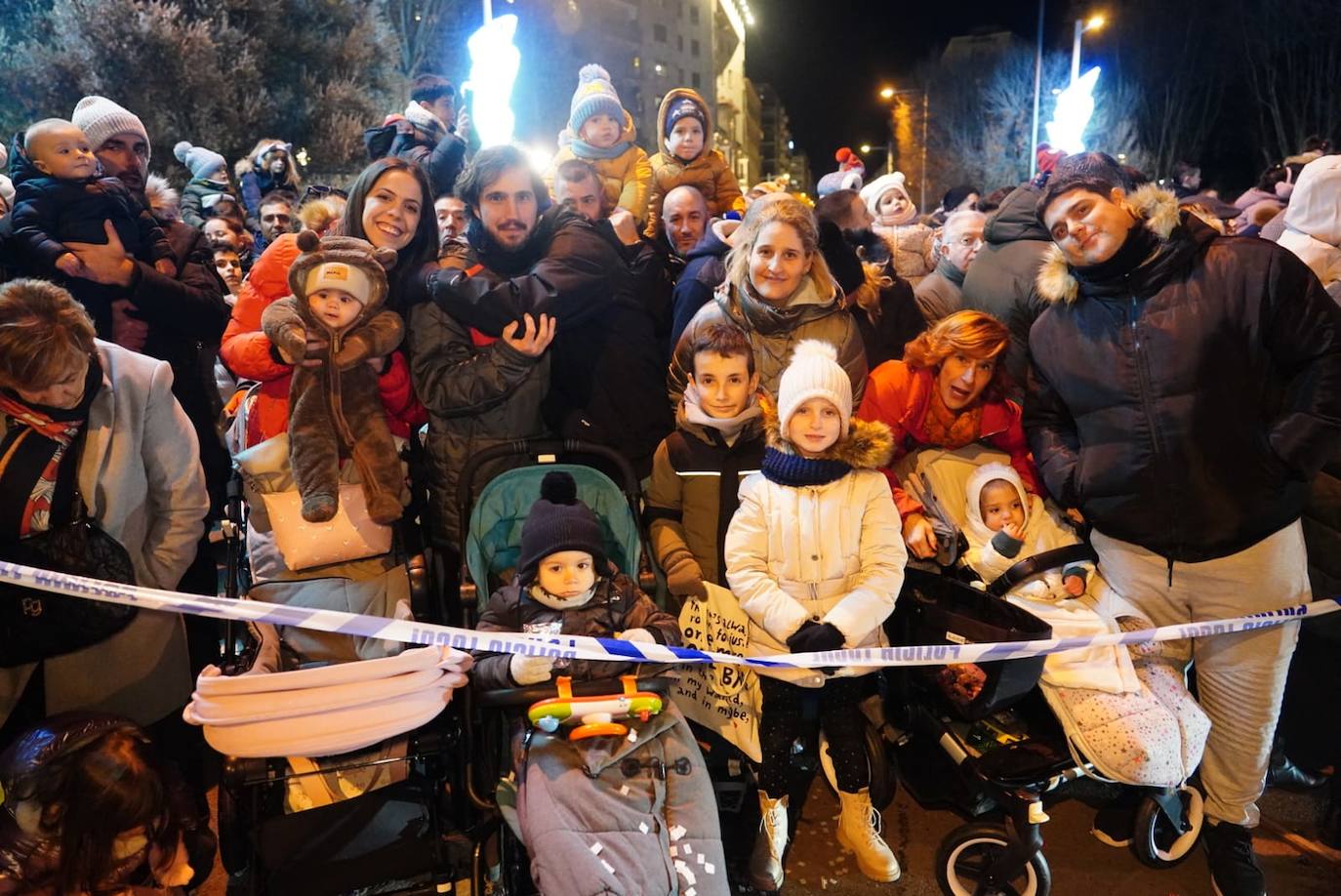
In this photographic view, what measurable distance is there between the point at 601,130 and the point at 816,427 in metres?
2.82

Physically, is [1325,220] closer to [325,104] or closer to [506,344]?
[506,344]

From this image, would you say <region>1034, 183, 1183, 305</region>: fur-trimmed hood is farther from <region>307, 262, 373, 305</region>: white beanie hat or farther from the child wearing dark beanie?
<region>307, 262, 373, 305</region>: white beanie hat

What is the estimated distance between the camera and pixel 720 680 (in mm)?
3008

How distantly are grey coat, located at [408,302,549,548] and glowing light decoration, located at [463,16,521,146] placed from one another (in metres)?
9.42

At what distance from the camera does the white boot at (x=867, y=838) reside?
9.53 ft

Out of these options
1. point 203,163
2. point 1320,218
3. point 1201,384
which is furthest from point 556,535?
point 203,163

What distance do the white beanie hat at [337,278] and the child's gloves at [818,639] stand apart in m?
2.09

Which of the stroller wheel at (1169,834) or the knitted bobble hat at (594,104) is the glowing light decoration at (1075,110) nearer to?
the knitted bobble hat at (594,104)

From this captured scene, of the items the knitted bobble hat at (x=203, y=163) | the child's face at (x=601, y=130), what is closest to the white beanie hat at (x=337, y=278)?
the child's face at (x=601, y=130)

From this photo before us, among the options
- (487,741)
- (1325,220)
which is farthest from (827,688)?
(1325,220)

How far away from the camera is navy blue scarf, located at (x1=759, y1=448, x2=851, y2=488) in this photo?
9.78 ft

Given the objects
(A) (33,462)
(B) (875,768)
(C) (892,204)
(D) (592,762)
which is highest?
(C) (892,204)

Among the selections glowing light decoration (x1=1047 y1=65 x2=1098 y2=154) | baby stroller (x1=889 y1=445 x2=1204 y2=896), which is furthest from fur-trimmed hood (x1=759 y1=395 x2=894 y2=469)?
glowing light decoration (x1=1047 y1=65 x2=1098 y2=154)

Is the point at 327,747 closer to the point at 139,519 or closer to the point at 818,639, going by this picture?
the point at 139,519
